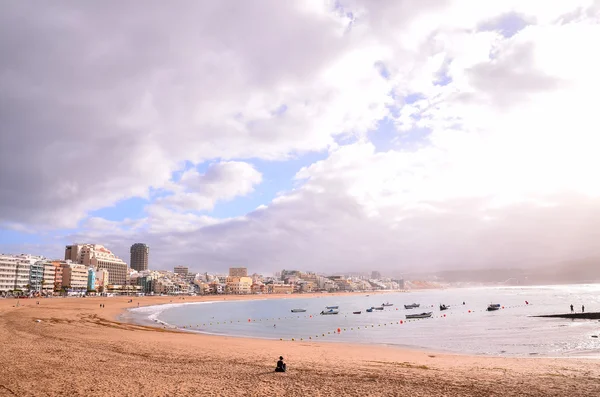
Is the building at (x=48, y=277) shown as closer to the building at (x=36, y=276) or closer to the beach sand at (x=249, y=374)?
the building at (x=36, y=276)

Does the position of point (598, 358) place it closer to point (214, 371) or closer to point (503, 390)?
point (503, 390)

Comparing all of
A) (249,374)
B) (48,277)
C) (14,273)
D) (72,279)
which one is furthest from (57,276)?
(249,374)

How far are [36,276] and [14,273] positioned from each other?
16.0 meters

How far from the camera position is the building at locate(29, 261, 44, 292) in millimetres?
170663

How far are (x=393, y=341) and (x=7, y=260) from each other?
167111 mm

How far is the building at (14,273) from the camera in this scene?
153750 mm

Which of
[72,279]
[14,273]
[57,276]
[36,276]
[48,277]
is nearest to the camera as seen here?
[14,273]

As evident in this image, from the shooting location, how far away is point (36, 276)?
175 meters

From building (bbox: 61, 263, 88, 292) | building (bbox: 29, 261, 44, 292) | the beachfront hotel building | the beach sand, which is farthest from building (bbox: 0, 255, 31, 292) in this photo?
the beach sand

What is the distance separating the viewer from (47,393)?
671 inches

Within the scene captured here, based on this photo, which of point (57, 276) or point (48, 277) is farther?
point (57, 276)

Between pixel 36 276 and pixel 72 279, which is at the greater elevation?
pixel 36 276

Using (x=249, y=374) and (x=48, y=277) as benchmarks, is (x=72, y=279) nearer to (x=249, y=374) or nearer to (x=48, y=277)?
(x=48, y=277)

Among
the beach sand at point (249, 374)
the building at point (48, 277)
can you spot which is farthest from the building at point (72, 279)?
the beach sand at point (249, 374)
